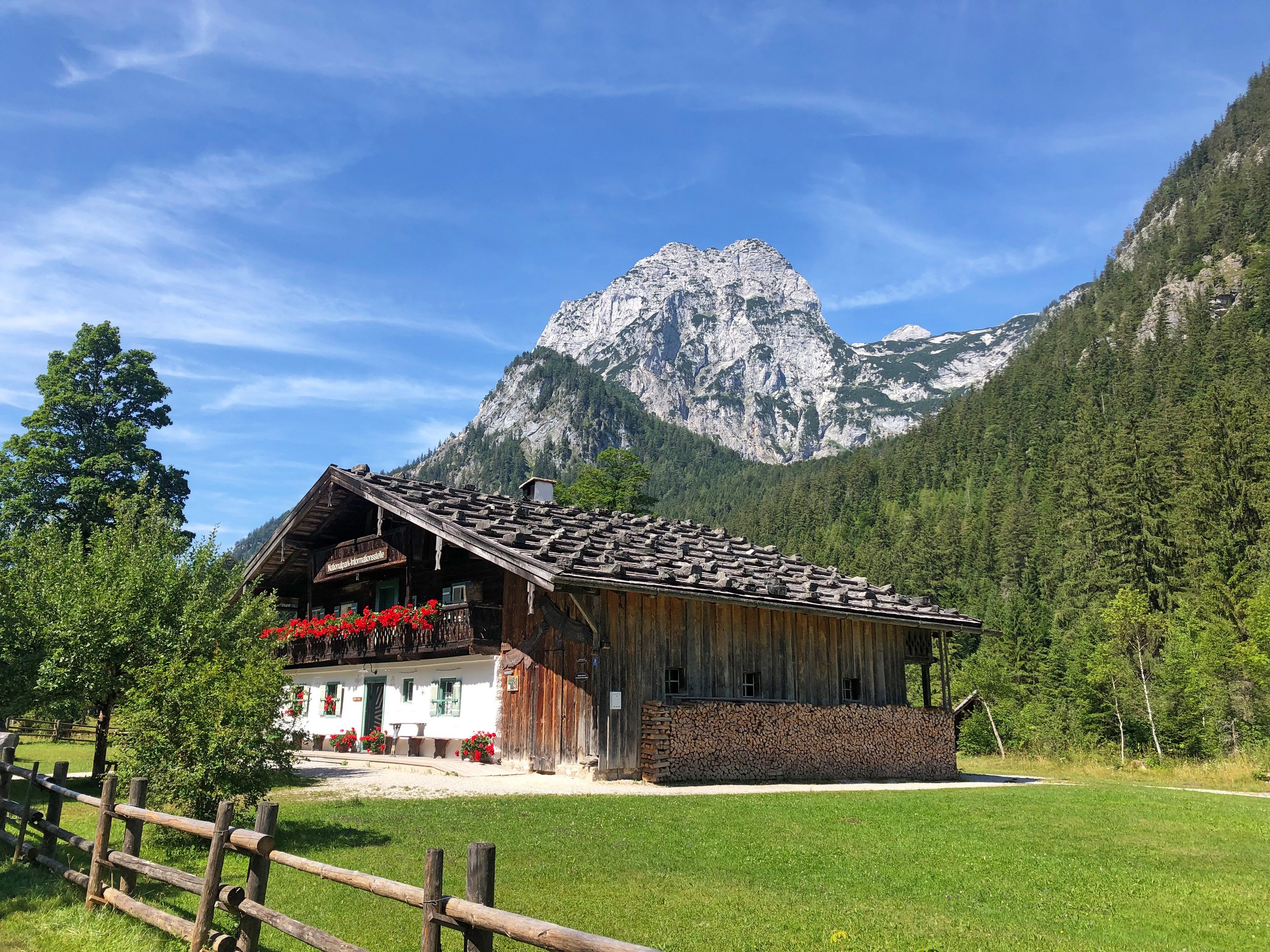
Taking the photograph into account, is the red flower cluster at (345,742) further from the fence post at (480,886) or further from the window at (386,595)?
the fence post at (480,886)

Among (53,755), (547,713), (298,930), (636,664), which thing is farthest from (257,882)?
(53,755)

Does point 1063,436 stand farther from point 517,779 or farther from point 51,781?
point 51,781

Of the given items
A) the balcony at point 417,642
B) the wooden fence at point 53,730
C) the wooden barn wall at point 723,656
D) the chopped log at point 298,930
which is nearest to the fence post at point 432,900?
the chopped log at point 298,930

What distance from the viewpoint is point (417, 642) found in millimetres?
24406

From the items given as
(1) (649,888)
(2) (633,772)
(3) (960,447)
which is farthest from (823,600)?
(3) (960,447)

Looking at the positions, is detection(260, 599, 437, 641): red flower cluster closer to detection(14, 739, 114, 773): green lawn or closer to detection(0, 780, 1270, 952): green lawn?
detection(14, 739, 114, 773): green lawn

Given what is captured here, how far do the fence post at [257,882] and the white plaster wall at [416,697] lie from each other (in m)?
13.5

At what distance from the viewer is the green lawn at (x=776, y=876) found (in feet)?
22.8

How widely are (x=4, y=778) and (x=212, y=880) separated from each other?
6.00 metres

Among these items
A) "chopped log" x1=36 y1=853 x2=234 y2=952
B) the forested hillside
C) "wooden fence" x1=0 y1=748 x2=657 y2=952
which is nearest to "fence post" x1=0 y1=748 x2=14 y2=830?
"wooden fence" x1=0 y1=748 x2=657 y2=952

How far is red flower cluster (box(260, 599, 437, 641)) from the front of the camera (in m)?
23.6

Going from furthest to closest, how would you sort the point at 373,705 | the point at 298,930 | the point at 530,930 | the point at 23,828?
1. the point at 373,705
2. the point at 23,828
3. the point at 298,930
4. the point at 530,930

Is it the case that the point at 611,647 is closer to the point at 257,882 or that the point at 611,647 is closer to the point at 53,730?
the point at 257,882

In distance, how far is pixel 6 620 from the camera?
13.5 m
